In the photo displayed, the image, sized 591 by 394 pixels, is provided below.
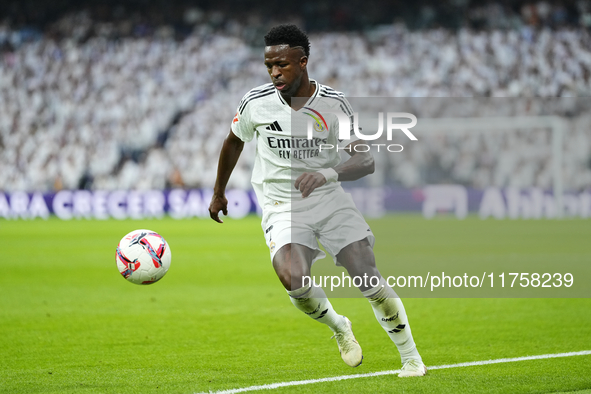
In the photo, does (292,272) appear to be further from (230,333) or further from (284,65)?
(230,333)

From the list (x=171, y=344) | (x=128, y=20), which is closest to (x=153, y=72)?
(x=128, y=20)

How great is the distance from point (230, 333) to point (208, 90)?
21.1 m

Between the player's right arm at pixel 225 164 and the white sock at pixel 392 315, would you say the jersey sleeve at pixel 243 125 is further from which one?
the white sock at pixel 392 315


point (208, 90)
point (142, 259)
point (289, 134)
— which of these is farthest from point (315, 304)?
point (208, 90)

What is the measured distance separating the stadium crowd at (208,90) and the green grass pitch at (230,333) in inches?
408

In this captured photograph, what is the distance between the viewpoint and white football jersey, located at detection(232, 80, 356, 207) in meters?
5.06

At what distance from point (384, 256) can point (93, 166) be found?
590 inches

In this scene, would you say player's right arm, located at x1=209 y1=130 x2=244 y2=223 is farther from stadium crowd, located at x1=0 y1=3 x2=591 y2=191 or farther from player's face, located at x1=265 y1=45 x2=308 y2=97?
stadium crowd, located at x1=0 y1=3 x2=591 y2=191

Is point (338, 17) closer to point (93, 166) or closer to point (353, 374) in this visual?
point (93, 166)

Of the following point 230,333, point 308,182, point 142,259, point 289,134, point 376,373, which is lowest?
point 230,333

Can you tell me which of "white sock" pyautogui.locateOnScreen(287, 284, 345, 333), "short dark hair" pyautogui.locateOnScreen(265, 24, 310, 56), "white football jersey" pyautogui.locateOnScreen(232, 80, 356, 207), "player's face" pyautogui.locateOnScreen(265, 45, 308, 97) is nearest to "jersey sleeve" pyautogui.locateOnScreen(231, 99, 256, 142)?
"white football jersey" pyautogui.locateOnScreen(232, 80, 356, 207)

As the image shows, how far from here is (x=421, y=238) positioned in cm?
1658

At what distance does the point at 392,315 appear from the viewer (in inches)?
190

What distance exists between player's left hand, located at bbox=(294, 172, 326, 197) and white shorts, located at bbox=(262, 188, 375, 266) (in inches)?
16.7
